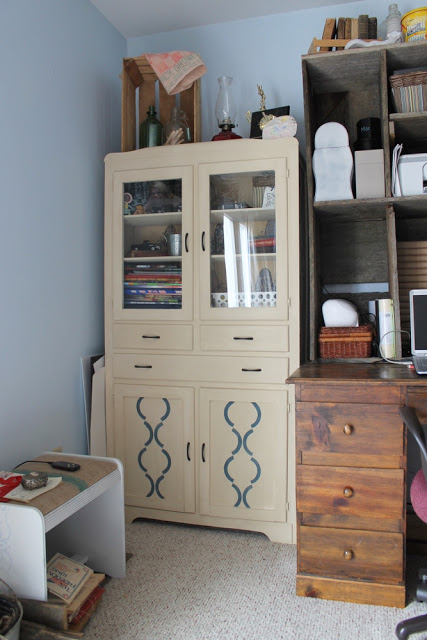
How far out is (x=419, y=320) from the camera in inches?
86.2

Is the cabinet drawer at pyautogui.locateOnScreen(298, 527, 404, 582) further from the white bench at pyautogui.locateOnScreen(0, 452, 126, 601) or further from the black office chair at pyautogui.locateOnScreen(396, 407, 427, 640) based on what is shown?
the white bench at pyautogui.locateOnScreen(0, 452, 126, 601)

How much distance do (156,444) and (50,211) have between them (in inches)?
47.7

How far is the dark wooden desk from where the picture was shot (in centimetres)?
181

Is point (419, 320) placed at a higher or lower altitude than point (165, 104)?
lower

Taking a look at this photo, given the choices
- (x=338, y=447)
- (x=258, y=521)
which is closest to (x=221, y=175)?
(x=338, y=447)

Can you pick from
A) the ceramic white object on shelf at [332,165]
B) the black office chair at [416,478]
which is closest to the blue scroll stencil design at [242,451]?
the black office chair at [416,478]

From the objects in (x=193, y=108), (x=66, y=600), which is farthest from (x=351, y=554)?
(x=193, y=108)

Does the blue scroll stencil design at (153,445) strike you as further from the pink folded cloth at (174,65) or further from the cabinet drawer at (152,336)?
the pink folded cloth at (174,65)

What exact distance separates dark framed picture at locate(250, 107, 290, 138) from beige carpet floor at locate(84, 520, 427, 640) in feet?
6.48

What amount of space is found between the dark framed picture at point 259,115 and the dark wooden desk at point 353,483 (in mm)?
1361

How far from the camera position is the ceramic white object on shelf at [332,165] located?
232 centimetres

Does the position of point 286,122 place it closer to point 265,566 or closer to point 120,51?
point 120,51

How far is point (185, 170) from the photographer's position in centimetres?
253

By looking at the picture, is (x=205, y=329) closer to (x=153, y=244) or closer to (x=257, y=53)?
(x=153, y=244)
